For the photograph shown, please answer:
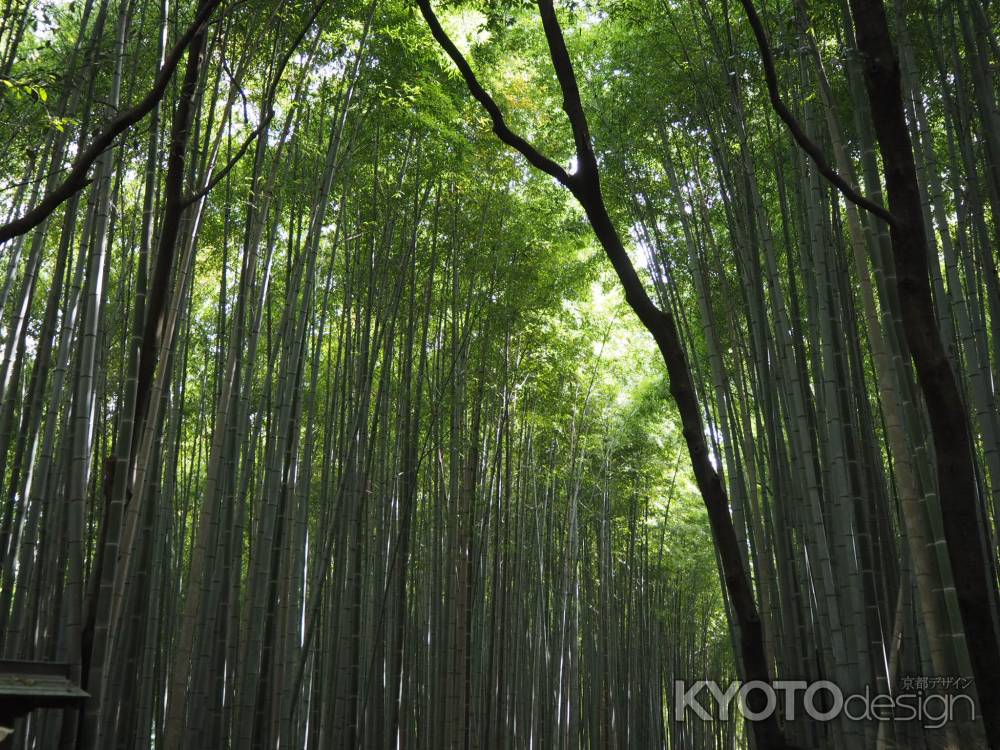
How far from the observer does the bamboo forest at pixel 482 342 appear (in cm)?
227

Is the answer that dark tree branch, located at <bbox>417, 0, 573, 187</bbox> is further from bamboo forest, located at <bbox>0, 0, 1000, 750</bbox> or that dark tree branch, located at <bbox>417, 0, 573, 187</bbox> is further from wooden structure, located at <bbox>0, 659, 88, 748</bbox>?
wooden structure, located at <bbox>0, 659, 88, 748</bbox>

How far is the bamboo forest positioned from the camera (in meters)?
2.27

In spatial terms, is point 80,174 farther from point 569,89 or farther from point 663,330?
point 663,330

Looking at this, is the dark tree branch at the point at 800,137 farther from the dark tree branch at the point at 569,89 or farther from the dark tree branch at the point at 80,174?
the dark tree branch at the point at 80,174

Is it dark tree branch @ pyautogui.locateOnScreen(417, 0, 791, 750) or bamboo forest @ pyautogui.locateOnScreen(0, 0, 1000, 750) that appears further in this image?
bamboo forest @ pyautogui.locateOnScreen(0, 0, 1000, 750)

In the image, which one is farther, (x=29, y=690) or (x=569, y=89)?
(x=29, y=690)

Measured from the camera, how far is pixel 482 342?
24.0 feet

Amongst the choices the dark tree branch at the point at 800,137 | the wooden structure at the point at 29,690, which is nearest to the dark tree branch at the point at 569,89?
Answer: the dark tree branch at the point at 800,137

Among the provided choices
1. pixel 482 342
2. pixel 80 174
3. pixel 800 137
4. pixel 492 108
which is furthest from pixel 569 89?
pixel 482 342

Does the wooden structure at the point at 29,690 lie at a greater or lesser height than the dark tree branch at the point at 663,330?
lesser

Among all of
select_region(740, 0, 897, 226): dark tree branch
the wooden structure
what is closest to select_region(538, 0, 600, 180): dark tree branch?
select_region(740, 0, 897, 226): dark tree branch

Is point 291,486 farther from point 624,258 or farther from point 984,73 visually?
point 984,73

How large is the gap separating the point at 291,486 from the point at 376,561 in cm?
156

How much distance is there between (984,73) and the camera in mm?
3436
